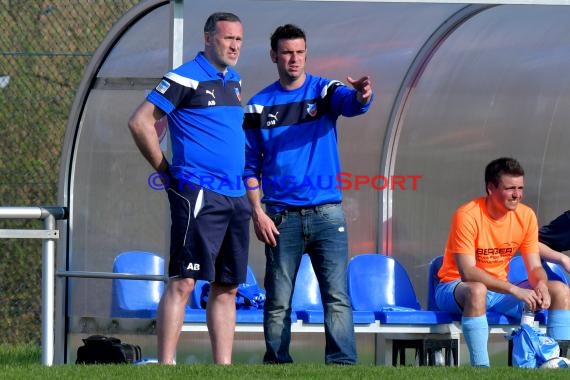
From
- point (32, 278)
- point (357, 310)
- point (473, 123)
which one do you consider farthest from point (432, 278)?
point (32, 278)

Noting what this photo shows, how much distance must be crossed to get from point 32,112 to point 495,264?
4.54 meters

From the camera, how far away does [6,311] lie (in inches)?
449

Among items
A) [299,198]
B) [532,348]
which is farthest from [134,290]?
[532,348]

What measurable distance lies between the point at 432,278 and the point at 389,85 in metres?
1.60

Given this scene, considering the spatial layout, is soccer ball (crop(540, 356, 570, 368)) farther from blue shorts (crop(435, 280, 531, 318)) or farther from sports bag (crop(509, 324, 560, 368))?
blue shorts (crop(435, 280, 531, 318))

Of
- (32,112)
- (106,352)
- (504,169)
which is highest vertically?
(32,112)

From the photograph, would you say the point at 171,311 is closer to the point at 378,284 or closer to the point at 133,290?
the point at 133,290

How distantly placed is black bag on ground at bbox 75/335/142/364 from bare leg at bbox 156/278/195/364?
1098mm

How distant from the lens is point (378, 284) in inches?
379

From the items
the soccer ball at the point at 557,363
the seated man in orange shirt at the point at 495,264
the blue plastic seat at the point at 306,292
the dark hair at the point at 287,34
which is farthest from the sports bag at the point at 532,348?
the dark hair at the point at 287,34

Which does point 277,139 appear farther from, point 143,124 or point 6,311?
point 6,311

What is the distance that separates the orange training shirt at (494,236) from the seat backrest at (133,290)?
1.85 meters

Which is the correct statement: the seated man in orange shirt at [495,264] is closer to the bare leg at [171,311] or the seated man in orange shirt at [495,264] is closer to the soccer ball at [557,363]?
the soccer ball at [557,363]

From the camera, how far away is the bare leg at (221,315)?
7590 mm
